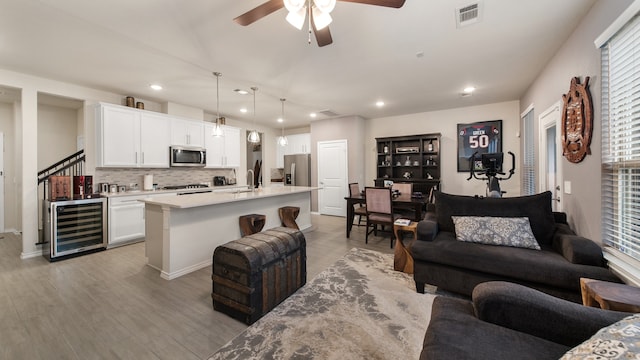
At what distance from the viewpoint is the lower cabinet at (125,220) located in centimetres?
381

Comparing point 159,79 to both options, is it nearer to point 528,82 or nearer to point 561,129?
point 561,129

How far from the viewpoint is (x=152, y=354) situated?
1.65 meters

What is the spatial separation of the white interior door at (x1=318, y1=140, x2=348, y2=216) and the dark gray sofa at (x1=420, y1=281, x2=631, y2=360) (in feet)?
16.7

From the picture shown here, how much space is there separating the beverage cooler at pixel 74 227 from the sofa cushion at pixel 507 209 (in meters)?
4.95

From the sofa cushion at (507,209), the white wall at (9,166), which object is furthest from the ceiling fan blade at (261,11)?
the white wall at (9,166)

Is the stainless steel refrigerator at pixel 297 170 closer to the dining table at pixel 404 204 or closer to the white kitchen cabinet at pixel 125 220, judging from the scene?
the dining table at pixel 404 204

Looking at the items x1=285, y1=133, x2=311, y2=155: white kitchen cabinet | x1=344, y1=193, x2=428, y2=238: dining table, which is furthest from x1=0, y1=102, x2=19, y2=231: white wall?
x1=344, y1=193, x2=428, y2=238: dining table

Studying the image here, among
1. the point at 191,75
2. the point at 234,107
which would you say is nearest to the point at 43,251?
the point at 191,75

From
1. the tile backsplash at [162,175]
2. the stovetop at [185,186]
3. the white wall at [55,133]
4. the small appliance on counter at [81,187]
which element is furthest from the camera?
the stovetop at [185,186]

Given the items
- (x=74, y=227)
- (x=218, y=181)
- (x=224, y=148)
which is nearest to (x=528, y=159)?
(x=224, y=148)

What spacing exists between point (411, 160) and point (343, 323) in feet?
16.1

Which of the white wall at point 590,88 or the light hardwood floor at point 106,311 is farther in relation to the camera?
the white wall at point 590,88

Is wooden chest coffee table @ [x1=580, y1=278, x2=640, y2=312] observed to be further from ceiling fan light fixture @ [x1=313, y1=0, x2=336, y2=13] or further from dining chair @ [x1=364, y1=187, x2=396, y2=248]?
dining chair @ [x1=364, y1=187, x2=396, y2=248]

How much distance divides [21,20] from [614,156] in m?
5.28
